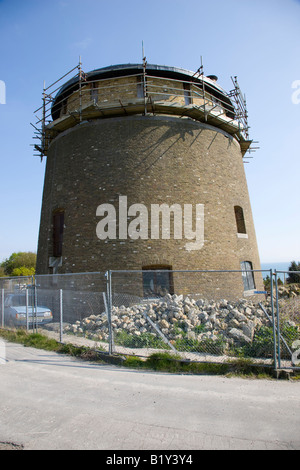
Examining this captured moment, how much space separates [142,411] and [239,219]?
42.9 feet

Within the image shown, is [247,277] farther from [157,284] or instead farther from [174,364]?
[174,364]

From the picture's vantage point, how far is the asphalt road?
11.7 feet

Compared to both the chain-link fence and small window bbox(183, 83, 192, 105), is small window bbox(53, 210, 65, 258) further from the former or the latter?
small window bbox(183, 83, 192, 105)

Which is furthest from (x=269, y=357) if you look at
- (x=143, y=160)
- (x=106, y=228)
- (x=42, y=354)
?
(x=143, y=160)

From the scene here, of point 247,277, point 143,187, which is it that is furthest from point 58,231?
point 247,277

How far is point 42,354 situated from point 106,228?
6.38 metres

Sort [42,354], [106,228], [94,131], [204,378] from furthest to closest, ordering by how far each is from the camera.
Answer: [94,131] → [106,228] → [42,354] → [204,378]

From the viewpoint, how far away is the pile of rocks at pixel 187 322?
752cm

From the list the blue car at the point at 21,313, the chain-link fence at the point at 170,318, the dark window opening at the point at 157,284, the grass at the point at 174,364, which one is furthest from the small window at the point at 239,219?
the grass at the point at 174,364

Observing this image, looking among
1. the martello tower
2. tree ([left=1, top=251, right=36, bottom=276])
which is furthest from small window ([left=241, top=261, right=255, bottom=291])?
tree ([left=1, top=251, right=36, bottom=276])

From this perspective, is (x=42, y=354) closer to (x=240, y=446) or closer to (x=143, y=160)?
(x=240, y=446)

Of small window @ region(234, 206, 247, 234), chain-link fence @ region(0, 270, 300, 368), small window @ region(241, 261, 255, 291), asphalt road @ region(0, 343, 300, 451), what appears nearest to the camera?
asphalt road @ region(0, 343, 300, 451)

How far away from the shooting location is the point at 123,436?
3.65 m

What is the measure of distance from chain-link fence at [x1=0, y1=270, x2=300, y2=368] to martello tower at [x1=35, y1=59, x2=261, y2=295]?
781 mm
